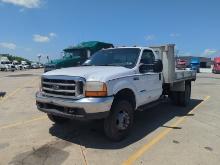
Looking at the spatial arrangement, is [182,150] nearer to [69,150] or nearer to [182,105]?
[69,150]

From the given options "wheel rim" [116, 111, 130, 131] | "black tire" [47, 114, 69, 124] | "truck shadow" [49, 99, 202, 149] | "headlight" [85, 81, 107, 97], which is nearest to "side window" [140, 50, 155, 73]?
"wheel rim" [116, 111, 130, 131]

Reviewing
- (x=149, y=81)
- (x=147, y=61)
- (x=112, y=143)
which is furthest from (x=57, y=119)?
(x=147, y=61)

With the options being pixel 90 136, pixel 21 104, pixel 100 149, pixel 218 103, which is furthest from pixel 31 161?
pixel 218 103

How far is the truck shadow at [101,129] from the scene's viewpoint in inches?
245

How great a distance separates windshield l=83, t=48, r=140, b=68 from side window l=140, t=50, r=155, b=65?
0.20 metres

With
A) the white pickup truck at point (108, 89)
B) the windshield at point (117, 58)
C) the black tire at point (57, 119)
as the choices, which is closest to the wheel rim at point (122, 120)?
the white pickup truck at point (108, 89)

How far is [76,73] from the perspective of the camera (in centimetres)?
599

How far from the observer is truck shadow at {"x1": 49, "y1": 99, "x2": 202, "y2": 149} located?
6.23m

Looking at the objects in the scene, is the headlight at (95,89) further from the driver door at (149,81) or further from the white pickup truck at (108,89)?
the driver door at (149,81)

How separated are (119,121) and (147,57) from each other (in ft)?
7.32

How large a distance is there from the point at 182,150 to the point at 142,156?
897 mm

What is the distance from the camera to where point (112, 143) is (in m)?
6.16

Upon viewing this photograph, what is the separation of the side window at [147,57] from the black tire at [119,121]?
146 cm

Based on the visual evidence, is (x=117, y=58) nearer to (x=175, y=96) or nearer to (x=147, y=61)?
(x=147, y=61)
